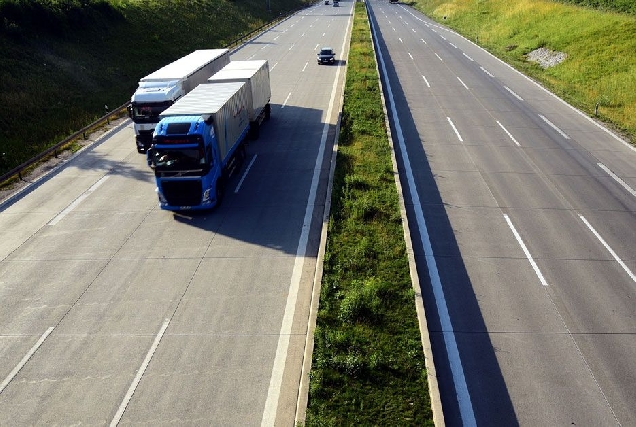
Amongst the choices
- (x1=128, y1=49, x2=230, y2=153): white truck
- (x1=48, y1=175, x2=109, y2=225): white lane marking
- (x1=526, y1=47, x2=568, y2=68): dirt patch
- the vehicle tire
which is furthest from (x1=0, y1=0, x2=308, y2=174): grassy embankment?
(x1=526, y1=47, x2=568, y2=68): dirt patch

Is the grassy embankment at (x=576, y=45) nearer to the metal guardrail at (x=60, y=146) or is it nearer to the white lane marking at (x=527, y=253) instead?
the white lane marking at (x=527, y=253)

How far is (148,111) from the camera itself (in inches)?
1005

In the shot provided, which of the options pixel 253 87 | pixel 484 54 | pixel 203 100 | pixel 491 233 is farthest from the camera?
pixel 484 54

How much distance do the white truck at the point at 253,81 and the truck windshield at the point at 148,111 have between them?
320 centimetres

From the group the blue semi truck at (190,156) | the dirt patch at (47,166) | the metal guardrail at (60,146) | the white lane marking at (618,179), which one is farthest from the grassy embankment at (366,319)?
the metal guardrail at (60,146)

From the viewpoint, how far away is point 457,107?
34.2 meters

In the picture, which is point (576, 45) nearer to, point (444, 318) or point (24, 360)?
point (444, 318)

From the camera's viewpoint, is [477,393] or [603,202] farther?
[603,202]

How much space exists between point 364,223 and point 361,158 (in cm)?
662

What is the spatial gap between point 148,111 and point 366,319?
17565 millimetres

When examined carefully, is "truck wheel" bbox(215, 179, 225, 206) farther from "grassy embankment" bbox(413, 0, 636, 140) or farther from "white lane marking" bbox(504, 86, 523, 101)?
"white lane marking" bbox(504, 86, 523, 101)

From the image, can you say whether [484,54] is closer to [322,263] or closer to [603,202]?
[603,202]

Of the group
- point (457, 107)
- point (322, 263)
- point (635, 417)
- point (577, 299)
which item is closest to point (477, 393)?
point (635, 417)

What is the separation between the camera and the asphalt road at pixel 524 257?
1149 cm
